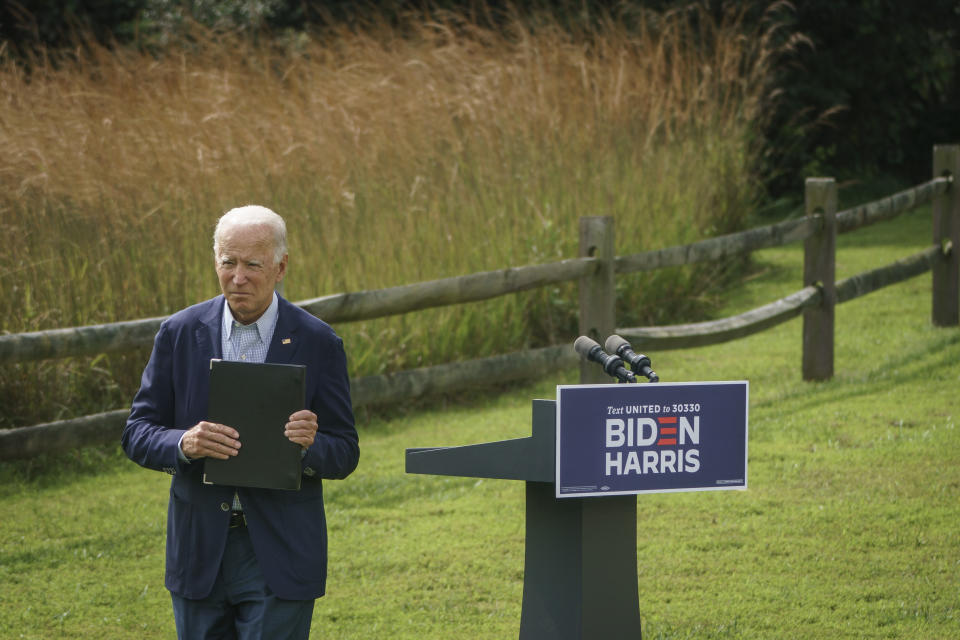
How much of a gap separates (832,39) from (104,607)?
52.4 ft

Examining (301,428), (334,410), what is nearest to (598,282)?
(334,410)

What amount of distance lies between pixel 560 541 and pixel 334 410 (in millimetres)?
660

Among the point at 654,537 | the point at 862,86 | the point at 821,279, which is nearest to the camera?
the point at 654,537

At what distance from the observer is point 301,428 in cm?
274

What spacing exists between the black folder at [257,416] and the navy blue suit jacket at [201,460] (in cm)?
11

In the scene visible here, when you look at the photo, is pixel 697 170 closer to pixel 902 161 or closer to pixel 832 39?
pixel 832 39

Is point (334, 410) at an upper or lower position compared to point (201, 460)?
upper

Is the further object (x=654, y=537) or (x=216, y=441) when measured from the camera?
(x=654, y=537)

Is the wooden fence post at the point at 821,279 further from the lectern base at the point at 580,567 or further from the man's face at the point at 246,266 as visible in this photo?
the man's face at the point at 246,266

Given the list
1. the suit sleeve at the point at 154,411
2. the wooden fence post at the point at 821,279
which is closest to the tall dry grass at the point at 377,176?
the wooden fence post at the point at 821,279

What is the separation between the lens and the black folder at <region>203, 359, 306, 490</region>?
2.73 m

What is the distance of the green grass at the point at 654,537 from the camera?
4406mm

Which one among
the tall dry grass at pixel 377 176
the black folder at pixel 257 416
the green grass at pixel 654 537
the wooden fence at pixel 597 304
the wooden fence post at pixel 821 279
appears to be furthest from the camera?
the wooden fence post at pixel 821 279

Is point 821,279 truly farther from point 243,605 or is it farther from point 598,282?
point 243,605
